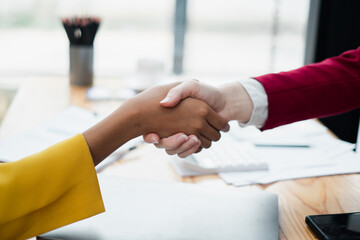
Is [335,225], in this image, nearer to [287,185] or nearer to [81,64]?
[287,185]

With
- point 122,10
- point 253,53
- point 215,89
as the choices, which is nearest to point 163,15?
point 122,10

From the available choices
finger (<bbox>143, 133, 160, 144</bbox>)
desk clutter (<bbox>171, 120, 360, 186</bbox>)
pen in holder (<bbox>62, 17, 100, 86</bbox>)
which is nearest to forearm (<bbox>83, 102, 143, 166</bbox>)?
finger (<bbox>143, 133, 160, 144</bbox>)

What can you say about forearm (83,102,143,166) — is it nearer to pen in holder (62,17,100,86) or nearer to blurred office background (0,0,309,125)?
pen in holder (62,17,100,86)

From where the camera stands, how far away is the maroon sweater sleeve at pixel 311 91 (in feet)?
3.20

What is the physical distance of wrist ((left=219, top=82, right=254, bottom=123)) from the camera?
40.1 inches

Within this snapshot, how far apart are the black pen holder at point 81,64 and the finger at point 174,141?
2.60ft

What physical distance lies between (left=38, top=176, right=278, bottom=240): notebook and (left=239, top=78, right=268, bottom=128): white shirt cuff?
0.23 meters

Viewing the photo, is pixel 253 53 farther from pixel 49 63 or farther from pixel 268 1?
pixel 49 63

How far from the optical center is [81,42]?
62.9 inches

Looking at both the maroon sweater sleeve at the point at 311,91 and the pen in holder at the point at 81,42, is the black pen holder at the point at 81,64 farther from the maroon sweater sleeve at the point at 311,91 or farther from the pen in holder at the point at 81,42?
the maroon sweater sleeve at the point at 311,91

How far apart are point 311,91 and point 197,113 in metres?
0.28

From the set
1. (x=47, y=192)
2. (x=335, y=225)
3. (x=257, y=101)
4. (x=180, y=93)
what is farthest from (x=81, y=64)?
(x=335, y=225)

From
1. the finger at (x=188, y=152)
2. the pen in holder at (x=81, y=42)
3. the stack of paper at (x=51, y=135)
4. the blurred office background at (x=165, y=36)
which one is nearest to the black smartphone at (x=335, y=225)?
the finger at (x=188, y=152)

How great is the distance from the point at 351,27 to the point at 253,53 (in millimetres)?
704
